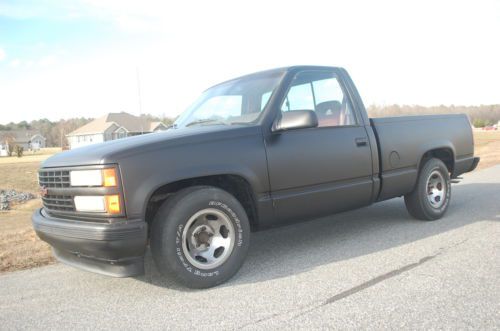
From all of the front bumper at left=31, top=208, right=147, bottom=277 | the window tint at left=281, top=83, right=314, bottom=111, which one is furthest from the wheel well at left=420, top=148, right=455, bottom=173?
the front bumper at left=31, top=208, right=147, bottom=277

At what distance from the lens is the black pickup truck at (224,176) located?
10.5ft

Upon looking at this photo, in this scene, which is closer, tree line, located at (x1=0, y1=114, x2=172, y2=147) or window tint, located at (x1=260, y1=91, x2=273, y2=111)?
window tint, located at (x1=260, y1=91, x2=273, y2=111)

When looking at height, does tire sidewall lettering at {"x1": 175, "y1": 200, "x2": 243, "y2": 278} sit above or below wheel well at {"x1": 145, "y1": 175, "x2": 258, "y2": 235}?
below

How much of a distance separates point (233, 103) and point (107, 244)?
2.13 m

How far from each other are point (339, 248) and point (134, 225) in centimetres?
230

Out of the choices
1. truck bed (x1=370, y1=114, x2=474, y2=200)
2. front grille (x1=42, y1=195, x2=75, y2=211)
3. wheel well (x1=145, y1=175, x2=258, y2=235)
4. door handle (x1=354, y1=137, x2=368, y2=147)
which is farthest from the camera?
truck bed (x1=370, y1=114, x2=474, y2=200)

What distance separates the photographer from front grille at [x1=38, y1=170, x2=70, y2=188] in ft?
11.4

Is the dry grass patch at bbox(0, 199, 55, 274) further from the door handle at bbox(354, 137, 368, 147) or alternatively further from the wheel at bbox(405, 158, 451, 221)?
the wheel at bbox(405, 158, 451, 221)

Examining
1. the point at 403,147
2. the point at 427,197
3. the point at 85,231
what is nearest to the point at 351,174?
the point at 403,147

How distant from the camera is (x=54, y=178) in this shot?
362 centimetres

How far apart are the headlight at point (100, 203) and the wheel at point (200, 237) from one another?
377mm

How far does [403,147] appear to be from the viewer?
16.7 ft

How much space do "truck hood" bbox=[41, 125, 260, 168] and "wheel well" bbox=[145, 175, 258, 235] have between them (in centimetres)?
36

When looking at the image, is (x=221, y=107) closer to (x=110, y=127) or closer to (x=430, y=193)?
(x=430, y=193)
